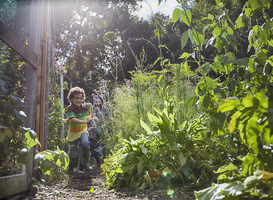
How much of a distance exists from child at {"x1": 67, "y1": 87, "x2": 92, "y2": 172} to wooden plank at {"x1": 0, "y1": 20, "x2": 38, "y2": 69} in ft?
6.60

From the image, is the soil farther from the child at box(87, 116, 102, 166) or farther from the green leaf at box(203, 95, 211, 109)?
the child at box(87, 116, 102, 166)

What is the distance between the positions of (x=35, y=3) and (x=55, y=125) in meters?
1.77

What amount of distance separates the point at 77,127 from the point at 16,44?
2735 mm

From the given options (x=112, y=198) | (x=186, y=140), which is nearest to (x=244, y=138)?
→ (x=186, y=140)

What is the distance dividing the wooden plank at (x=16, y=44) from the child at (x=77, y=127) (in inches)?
79.2

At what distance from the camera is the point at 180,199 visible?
6.47ft

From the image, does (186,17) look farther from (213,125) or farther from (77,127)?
(77,127)

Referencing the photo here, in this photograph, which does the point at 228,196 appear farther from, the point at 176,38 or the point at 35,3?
the point at 176,38

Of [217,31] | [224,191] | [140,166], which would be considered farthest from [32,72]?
[224,191]

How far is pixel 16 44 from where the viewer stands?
2021 mm

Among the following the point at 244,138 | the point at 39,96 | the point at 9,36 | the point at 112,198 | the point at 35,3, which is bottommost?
the point at 112,198

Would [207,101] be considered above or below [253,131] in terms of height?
above

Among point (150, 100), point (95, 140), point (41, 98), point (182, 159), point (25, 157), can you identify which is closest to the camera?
point (25, 157)

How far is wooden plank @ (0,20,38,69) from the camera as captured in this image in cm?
177
